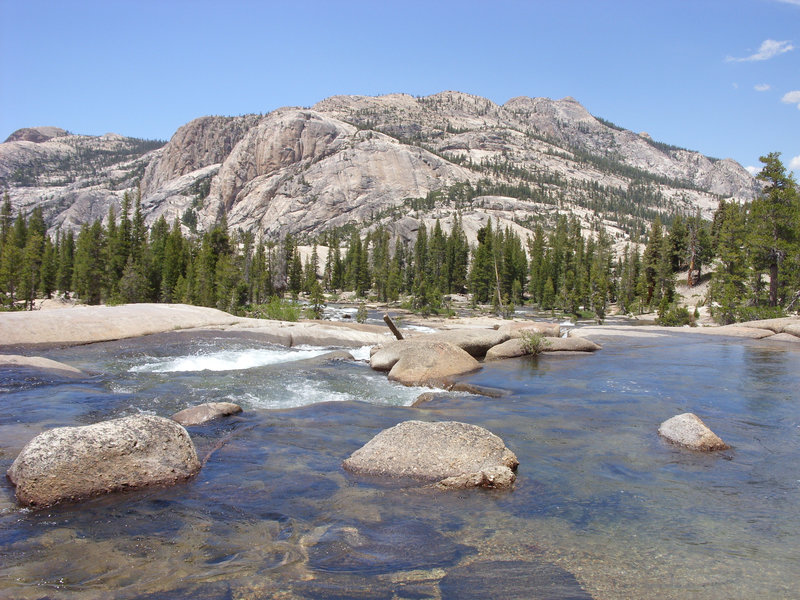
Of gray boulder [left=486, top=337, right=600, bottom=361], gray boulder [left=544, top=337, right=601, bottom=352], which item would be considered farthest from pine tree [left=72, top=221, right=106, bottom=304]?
gray boulder [left=544, top=337, right=601, bottom=352]

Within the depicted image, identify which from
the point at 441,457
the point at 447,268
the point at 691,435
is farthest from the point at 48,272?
the point at 691,435

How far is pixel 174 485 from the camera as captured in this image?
766cm

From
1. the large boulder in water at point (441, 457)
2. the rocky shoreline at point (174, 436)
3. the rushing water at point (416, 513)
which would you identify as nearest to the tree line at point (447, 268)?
the rocky shoreline at point (174, 436)

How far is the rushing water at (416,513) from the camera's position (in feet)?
16.8

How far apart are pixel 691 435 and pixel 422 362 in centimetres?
891

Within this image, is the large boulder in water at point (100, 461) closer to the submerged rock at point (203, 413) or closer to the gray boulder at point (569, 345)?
the submerged rock at point (203, 413)

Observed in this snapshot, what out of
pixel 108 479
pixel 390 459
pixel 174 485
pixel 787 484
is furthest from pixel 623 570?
pixel 108 479

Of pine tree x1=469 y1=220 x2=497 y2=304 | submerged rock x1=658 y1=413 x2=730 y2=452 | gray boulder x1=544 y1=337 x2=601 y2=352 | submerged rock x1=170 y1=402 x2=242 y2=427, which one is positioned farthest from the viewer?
pine tree x1=469 y1=220 x2=497 y2=304

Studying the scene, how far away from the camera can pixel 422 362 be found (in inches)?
687

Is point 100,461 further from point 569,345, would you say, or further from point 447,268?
point 447,268

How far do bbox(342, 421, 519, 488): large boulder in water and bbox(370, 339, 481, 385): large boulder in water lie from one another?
749 cm

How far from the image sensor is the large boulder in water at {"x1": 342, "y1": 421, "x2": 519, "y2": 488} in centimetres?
791

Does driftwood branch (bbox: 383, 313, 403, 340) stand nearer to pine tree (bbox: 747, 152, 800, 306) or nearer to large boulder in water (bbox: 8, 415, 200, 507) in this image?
large boulder in water (bbox: 8, 415, 200, 507)

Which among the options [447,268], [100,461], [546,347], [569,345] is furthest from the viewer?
[447,268]
